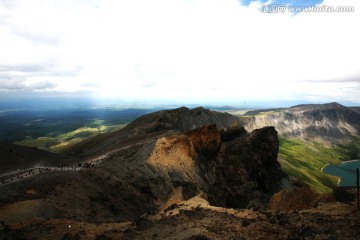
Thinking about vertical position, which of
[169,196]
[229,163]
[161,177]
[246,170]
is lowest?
[246,170]

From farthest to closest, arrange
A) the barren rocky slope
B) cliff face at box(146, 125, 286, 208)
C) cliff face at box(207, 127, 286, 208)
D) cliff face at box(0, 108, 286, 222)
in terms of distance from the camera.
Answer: cliff face at box(207, 127, 286, 208) < cliff face at box(146, 125, 286, 208) < cliff face at box(0, 108, 286, 222) < the barren rocky slope

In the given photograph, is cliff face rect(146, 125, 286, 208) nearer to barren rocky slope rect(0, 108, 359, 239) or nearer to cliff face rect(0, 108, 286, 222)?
cliff face rect(0, 108, 286, 222)

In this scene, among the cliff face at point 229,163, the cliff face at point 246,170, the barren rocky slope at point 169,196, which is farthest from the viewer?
the cliff face at point 246,170

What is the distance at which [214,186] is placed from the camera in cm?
6844

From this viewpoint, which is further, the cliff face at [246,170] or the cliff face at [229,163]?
the cliff face at [246,170]

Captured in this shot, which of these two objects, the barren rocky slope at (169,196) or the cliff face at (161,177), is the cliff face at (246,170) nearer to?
the cliff face at (161,177)

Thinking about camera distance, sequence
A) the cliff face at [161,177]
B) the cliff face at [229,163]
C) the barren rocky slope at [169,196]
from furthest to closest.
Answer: the cliff face at [229,163] → the cliff face at [161,177] → the barren rocky slope at [169,196]

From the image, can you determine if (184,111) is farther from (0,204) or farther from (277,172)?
(0,204)

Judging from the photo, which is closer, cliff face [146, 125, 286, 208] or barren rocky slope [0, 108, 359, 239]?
barren rocky slope [0, 108, 359, 239]

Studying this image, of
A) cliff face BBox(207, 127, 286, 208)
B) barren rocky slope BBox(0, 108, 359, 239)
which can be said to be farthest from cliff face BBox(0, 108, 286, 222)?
barren rocky slope BBox(0, 108, 359, 239)

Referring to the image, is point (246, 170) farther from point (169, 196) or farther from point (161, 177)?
point (169, 196)

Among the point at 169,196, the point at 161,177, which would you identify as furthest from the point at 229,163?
the point at 169,196

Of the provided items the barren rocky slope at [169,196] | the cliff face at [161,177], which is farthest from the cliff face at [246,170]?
the barren rocky slope at [169,196]

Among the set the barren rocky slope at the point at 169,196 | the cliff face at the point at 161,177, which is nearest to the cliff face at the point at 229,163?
the cliff face at the point at 161,177
